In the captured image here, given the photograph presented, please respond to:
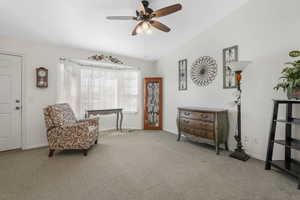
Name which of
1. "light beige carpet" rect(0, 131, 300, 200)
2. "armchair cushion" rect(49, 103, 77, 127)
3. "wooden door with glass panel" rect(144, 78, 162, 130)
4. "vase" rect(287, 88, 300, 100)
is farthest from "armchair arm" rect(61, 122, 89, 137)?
"vase" rect(287, 88, 300, 100)

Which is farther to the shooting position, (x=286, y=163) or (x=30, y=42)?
(x=30, y=42)

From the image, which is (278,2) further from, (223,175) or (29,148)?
(29,148)

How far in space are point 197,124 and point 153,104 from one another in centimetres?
207

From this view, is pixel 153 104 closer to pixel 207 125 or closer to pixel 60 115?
pixel 207 125

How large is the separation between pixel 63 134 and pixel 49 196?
1.22 m

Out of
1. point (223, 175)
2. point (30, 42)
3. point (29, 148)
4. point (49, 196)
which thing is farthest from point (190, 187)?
point (30, 42)

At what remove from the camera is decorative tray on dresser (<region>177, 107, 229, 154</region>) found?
8.70 feet

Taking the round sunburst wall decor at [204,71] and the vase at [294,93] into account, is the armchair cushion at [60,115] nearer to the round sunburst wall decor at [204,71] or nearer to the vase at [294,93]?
the round sunburst wall decor at [204,71]

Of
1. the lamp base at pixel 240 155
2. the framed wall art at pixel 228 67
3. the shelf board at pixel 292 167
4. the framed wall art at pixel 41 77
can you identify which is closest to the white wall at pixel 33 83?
the framed wall art at pixel 41 77

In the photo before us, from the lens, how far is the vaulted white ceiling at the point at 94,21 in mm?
2193

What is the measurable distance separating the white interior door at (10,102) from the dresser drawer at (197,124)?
357cm

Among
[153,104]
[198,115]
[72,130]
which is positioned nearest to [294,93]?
[198,115]

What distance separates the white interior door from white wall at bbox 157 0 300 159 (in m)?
4.10

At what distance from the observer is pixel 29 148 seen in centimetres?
302
